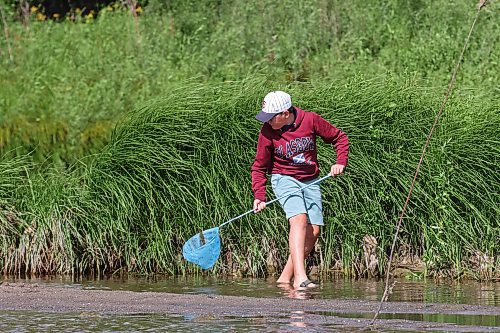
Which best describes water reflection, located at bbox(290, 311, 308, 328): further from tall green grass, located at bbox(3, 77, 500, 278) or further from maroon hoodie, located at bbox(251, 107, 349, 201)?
tall green grass, located at bbox(3, 77, 500, 278)

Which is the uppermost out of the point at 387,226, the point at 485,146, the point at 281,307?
the point at 485,146

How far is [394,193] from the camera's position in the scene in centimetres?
976

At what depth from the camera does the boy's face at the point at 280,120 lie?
860 cm

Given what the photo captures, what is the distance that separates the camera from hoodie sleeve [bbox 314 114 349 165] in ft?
28.7

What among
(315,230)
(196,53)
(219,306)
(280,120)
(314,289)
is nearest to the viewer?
(219,306)

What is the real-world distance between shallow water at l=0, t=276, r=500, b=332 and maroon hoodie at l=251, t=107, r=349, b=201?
953 mm

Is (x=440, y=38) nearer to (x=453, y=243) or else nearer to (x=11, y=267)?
(x=453, y=243)

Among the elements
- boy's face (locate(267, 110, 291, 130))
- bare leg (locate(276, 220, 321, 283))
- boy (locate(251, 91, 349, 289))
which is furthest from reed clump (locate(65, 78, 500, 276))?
boy's face (locate(267, 110, 291, 130))

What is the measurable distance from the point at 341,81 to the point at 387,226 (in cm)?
163

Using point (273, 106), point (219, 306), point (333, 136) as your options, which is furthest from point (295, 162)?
point (219, 306)

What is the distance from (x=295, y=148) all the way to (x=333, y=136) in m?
0.36

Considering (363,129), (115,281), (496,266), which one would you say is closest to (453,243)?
(496,266)

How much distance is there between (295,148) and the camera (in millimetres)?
8695

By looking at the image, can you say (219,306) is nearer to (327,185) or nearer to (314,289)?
(314,289)
